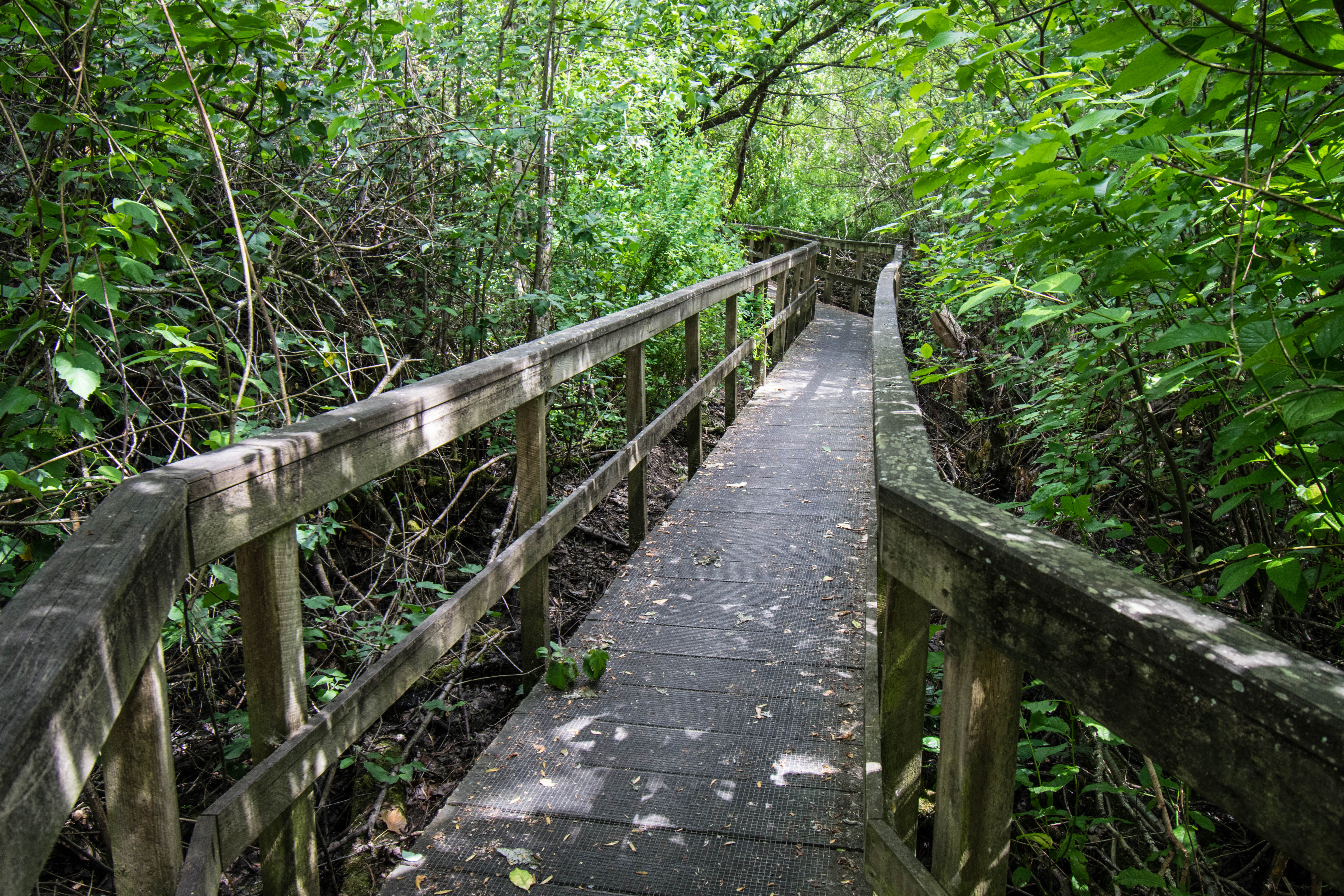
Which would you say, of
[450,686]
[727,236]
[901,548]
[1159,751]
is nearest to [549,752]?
[450,686]

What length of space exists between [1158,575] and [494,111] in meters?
3.81

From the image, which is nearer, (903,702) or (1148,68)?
(1148,68)

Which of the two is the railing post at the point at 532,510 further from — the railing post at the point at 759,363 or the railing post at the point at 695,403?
the railing post at the point at 759,363

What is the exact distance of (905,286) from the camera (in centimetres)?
1259

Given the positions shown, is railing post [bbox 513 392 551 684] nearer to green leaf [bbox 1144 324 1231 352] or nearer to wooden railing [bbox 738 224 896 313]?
green leaf [bbox 1144 324 1231 352]

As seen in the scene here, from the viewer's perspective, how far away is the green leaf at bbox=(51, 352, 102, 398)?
2.16 m

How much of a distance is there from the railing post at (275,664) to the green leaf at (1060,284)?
59.3 inches

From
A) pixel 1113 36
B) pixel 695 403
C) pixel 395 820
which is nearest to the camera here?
pixel 1113 36

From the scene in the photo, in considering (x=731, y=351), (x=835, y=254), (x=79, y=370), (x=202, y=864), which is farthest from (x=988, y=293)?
(x=835, y=254)

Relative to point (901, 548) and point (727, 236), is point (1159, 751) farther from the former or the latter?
point (727, 236)

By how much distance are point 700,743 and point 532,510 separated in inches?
38.5

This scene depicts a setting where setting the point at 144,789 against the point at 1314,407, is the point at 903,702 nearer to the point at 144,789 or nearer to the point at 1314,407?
the point at 1314,407

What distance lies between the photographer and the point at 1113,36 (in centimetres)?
127

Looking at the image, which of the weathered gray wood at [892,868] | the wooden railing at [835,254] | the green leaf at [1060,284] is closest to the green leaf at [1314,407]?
the green leaf at [1060,284]
